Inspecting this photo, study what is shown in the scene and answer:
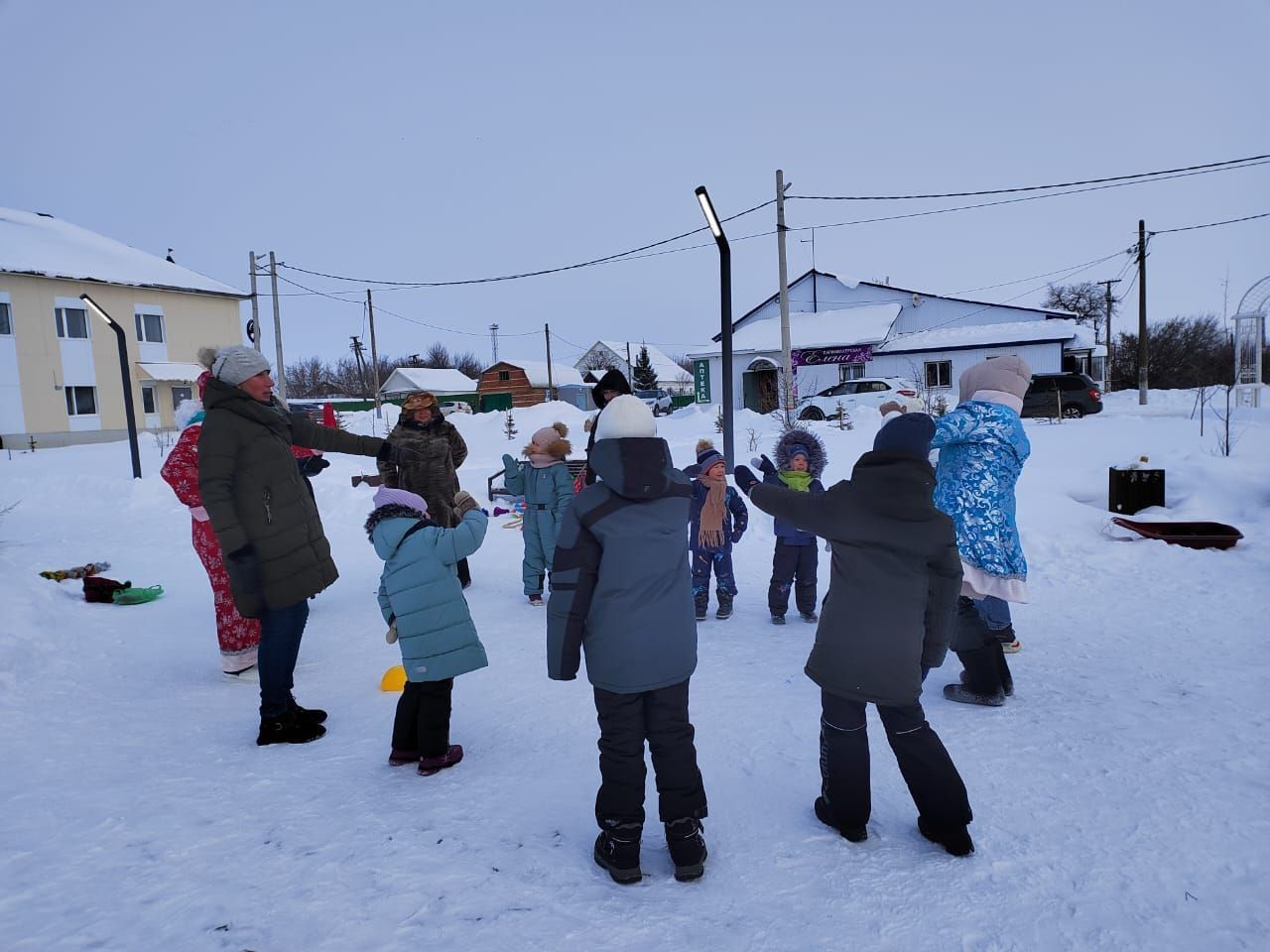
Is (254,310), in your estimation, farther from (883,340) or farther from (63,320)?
(883,340)

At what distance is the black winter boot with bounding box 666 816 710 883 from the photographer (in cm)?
252

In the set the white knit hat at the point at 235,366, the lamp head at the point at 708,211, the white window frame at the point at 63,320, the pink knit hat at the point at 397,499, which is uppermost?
the white window frame at the point at 63,320

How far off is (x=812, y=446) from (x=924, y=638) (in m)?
2.76

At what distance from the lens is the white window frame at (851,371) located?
3112 centimetres

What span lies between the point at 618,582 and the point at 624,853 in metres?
0.92

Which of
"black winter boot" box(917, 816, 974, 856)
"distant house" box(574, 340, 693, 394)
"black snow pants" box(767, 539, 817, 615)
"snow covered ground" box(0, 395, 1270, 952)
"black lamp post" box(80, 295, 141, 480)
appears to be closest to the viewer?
"snow covered ground" box(0, 395, 1270, 952)

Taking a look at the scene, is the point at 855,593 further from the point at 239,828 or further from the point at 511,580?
the point at 511,580

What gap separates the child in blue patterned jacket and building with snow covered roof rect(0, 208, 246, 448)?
84.7 feet

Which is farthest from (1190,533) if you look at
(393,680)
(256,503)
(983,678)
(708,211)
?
(256,503)

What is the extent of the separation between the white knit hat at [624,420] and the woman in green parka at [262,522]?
2.00 m

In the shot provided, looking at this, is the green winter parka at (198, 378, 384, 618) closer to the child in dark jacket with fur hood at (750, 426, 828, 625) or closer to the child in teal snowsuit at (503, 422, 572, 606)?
the child in teal snowsuit at (503, 422, 572, 606)

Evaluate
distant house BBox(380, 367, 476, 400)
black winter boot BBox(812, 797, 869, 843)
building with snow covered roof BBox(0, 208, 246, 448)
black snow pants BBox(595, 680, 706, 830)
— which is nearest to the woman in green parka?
black snow pants BBox(595, 680, 706, 830)

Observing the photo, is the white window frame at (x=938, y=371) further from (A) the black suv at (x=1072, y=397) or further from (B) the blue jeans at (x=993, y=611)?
(B) the blue jeans at (x=993, y=611)

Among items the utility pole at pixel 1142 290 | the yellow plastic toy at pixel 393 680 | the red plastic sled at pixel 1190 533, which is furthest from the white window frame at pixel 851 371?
the yellow plastic toy at pixel 393 680
